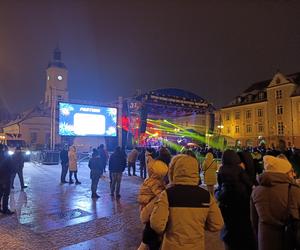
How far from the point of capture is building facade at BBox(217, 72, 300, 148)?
43688 mm

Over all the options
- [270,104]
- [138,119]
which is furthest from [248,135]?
[138,119]

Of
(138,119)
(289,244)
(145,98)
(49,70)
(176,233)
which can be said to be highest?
(49,70)

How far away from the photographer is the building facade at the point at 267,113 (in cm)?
4369

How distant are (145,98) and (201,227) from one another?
74.3 feet

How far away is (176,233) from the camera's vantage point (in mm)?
2668

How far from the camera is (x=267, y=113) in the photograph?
47.6 meters

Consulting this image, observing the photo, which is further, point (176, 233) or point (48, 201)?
point (48, 201)

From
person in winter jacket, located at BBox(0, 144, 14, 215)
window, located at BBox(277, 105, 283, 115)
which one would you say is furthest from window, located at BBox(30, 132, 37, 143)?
person in winter jacket, located at BBox(0, 144, 14, 215)

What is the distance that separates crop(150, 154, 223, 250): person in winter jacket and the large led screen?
21.2m

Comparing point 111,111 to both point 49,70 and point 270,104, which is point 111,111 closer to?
point 270,104

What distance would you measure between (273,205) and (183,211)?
4.44 feet

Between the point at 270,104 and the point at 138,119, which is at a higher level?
the point at 270,104

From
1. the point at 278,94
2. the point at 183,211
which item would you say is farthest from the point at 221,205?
the point at 278,94

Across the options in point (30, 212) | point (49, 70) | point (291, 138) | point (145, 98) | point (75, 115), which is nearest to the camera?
point (30, 212)
